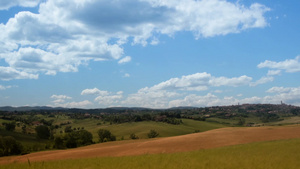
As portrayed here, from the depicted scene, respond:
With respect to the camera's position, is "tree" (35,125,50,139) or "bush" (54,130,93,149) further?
"tree" (35,125,50,139)

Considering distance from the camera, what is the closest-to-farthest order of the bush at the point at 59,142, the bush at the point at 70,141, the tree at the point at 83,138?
the bush at the point at 70,141
the bush at the point at 59,142
the tree at the point at 83,138

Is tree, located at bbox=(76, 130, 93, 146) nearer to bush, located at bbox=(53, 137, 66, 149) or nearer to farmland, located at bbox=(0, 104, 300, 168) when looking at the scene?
farmland, located at bbox=(0, 104, 300, 168)

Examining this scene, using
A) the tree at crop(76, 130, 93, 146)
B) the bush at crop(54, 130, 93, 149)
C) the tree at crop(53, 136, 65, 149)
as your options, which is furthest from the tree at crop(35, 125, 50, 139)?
the tree at crop(53, 136, 65, 149)

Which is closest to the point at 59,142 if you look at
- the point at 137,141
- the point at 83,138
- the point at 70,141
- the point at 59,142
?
the point at 59,142

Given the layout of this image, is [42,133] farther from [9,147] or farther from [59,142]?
[9,147]

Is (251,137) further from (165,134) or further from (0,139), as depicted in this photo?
(165,134)

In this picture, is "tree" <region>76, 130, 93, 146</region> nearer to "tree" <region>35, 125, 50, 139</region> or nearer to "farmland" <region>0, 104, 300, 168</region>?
"farmland" <region>0, 104, 300, 168</region>

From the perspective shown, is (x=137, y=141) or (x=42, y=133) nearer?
(x=137, y=141)

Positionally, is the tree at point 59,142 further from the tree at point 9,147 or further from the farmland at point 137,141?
the tree at point 9,147

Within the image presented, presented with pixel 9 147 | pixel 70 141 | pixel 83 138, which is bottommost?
pixel 70 141

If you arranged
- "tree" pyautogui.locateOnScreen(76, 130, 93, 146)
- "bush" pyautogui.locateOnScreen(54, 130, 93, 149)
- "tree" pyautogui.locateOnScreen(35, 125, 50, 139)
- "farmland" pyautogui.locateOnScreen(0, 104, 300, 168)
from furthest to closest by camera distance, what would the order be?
"tree" pyautogui.locateOnScreen(35, 125, 50, 139)
"tree" pyautogui.locateOnScreen(76, 130, 93, 146)
"bush" pyautogui.locateOnScreen(54, 130, 93, 149)
"farmland" pyautogui.locateOnScreen(0, 104, 300, 168)

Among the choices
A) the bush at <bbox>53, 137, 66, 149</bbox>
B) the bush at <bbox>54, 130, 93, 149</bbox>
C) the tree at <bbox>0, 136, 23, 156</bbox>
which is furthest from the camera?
the bush at <bbox>53, 137, 66, 149</bbox>

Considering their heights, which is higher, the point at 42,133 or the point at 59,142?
the point at 59,142

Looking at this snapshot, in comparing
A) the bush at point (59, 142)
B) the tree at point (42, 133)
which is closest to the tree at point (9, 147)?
the bush at point (59, 142)
